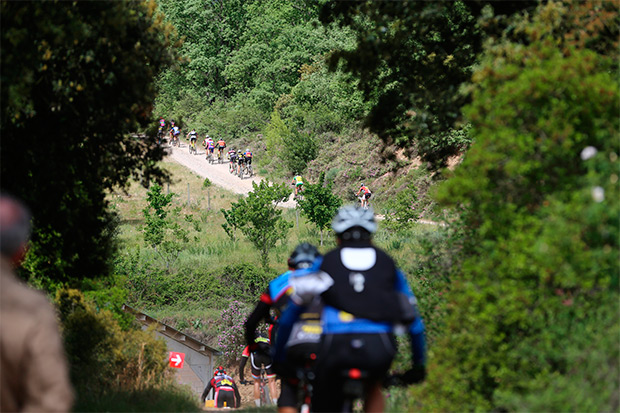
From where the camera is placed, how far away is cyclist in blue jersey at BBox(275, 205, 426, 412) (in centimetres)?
524

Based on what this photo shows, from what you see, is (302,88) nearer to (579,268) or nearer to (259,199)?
(259,199)

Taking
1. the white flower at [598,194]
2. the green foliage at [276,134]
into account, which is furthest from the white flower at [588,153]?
the green foliage at [276,134]

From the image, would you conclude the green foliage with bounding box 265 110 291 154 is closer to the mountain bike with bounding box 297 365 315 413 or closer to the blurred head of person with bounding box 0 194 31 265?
the mountain bike with bounding box 297 365 315 413

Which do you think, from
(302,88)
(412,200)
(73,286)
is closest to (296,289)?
(73,286)

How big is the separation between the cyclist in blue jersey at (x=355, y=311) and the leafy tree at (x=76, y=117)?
5.74 metres

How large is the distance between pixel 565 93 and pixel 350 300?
313cm

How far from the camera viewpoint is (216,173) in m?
65.5

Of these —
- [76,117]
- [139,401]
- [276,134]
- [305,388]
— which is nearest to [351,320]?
[305,388]

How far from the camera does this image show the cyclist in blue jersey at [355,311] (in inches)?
206

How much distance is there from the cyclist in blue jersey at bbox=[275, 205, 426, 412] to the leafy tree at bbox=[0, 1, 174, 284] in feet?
18.8

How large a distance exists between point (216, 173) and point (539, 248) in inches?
2350

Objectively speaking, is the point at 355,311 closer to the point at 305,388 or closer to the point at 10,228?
the point at 305,388

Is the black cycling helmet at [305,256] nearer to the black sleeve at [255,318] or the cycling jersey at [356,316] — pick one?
the black sleeve at [255,318]

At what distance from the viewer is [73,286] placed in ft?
50.4
